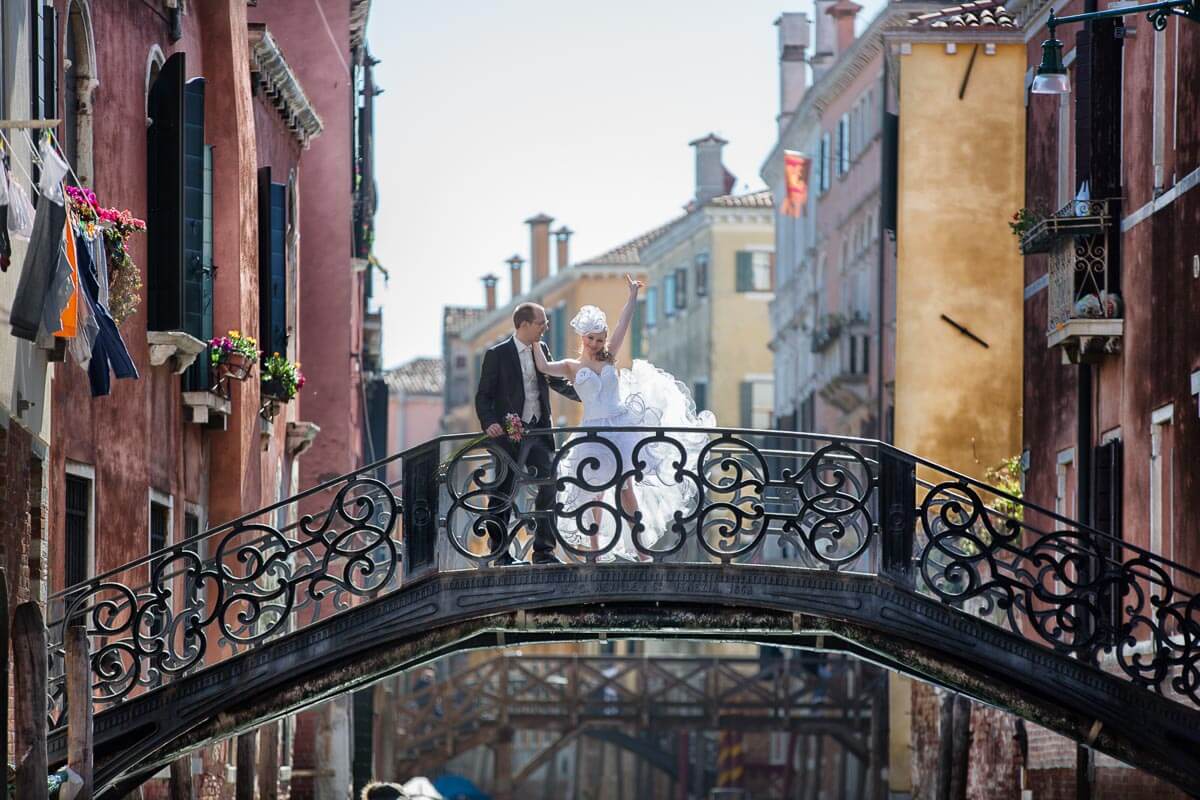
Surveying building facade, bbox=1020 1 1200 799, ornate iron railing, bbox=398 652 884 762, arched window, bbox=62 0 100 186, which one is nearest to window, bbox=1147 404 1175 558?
building facade, bbox=1020 1 1200 799

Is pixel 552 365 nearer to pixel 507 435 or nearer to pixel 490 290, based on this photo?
pixel 507 435

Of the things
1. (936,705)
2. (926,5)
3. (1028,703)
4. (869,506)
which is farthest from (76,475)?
(926,5)

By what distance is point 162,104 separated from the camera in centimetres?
2044

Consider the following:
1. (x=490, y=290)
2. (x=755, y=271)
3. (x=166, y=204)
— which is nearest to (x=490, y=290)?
(x=490, y=290)

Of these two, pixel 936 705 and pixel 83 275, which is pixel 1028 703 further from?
pixel 936 705

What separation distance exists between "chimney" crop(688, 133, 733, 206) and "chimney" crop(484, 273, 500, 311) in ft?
79.2

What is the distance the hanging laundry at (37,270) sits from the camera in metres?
14.9

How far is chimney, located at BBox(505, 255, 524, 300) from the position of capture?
8988cm

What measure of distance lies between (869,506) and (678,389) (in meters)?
1.49

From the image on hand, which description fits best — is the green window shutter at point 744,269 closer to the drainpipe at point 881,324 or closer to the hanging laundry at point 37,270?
the drainpipe at point 881,324

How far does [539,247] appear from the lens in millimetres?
86938

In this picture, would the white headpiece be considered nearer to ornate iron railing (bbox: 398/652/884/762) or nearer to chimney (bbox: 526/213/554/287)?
ornate iron railing (bbox: 398/652/884/762)

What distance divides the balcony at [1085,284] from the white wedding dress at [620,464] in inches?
225

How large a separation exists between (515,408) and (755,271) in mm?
50793
